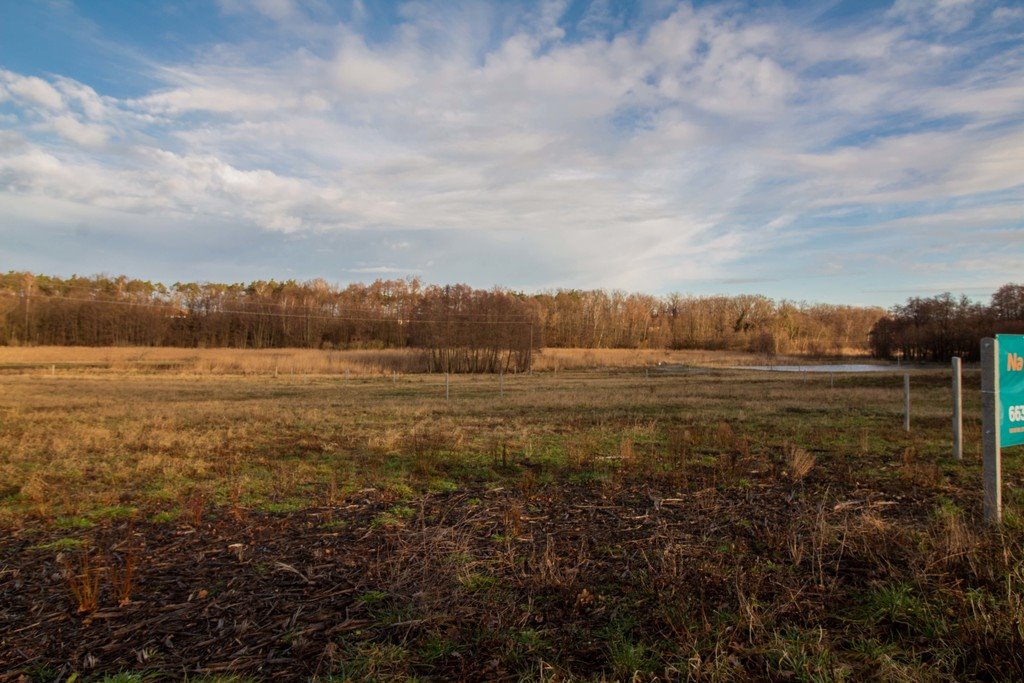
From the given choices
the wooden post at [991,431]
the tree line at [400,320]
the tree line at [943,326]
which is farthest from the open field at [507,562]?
the tree line at [943,326]

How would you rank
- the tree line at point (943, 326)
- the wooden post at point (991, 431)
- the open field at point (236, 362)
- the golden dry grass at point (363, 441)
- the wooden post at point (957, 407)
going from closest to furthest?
the wooden post at point (991, 431)
the wooden post at point (957, 407)
the golden dry grass at point (363, 441)
the open field at point (236, 362)
the tree line at point (943, 326)

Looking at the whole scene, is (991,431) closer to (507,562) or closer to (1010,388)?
(1010,388)

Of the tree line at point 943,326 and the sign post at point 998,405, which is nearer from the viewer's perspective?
the sign post at point 998,405

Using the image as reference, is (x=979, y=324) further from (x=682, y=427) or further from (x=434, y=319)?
(x=682, y=427)

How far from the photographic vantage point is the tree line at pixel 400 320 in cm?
5144

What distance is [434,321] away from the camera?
50.0 m

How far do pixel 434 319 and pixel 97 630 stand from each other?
4656 cm

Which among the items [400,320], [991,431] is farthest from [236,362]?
[991,431]

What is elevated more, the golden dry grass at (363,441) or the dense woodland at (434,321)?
the dense woodland at (434,321)

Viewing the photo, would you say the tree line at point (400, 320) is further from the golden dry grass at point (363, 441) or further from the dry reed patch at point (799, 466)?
the dry reed patch at point (799, 466)

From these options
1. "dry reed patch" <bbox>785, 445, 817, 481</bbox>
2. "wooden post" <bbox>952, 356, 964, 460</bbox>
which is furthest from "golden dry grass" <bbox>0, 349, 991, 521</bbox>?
"dry reed patch" <bbox>785, 445, 817, 481</bbox>

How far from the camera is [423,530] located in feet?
17.8

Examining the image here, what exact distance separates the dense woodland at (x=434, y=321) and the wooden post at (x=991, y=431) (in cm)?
4488

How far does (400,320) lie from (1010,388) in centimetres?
7634
